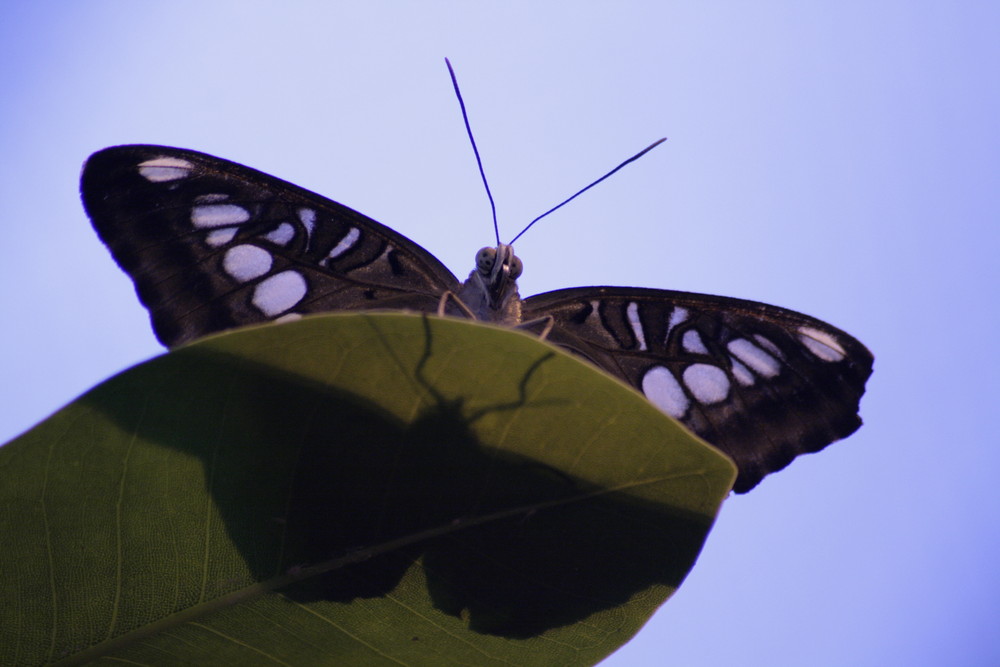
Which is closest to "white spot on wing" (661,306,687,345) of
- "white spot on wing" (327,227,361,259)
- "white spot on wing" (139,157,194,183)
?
"white spot on wing" (327,227,361,259)

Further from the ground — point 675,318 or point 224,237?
point 224,237

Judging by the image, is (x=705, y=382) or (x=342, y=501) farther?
(x=705, y=382)

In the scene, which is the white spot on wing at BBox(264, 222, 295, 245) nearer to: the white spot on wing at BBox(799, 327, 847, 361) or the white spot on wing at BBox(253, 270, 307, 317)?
the white spot on wing at BBox(253, 270, 307, 317)

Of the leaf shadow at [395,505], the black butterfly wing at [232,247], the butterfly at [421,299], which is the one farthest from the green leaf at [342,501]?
the black butterfly wing at [232,247]

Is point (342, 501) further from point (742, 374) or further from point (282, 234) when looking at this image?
point (742, 374)

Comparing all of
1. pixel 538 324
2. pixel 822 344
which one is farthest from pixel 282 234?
pixel 822 344

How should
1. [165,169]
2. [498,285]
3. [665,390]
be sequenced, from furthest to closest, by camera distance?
[665,390] → [498,285] → [165,169]

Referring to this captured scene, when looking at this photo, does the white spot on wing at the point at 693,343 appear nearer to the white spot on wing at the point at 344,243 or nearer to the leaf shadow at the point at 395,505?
the white spot on wing at the point at 344,243
